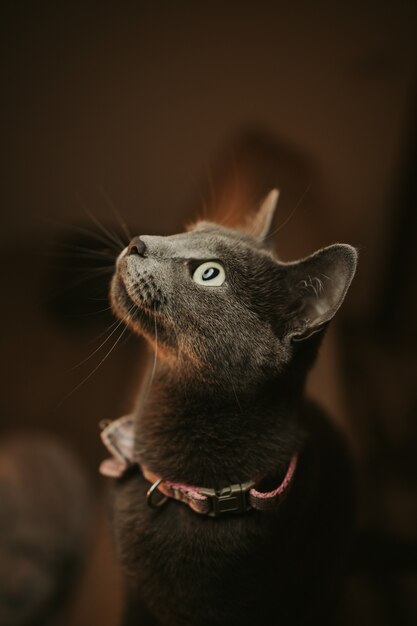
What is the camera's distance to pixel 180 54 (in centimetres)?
98

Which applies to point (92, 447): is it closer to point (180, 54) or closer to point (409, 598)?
point (409, 598)

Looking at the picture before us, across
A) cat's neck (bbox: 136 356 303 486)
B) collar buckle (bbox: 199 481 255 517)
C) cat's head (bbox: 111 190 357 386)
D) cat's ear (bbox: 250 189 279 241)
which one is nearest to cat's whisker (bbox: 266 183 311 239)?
cat's ear (bbox: 250 189 279 241)

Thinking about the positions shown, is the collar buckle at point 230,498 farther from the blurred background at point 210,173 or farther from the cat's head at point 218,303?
the blurred background at point 210,173

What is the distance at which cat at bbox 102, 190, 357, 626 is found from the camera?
0.55 meters

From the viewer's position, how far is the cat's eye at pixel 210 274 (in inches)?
22.0

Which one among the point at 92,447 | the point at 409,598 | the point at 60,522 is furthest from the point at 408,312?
the point at 60,522

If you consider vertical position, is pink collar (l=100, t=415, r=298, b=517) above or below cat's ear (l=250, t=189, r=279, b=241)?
below

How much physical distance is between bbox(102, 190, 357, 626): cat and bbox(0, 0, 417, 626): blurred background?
0.21 metres

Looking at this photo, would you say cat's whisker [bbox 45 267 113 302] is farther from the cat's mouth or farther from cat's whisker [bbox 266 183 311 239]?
cat's whisker [bbox 266 183 311 239]

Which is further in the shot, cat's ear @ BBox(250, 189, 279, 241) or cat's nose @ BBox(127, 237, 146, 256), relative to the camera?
cat's ear @ BBox(250, 189, 279, 241)

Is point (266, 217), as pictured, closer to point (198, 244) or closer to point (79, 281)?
point (198, 244)

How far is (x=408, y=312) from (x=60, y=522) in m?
1.00

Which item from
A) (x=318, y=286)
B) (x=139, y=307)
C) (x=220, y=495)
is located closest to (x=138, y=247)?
(x=139, y=307)

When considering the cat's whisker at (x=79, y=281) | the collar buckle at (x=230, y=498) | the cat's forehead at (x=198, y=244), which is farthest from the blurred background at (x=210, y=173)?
the collar buckle at (x=230, y=498)
